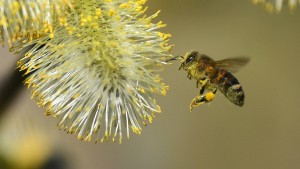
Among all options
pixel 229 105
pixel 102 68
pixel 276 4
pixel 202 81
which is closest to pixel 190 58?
pixel 202 81

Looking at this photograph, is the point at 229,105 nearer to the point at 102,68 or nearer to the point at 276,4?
the point at 102,68

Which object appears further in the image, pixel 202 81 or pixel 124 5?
pixel 202 81

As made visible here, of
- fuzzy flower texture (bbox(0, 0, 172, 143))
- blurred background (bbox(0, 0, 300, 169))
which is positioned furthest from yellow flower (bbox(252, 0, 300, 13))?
blurred background (bbox(0, 0, 300, 169))

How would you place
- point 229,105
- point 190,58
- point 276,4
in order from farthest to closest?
point 229,105
point 190,58
point 276,4

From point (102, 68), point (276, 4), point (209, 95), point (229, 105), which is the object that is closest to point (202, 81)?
point (209, 95)

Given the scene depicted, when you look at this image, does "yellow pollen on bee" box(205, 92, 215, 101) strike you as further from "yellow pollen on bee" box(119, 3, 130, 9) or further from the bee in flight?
"yellow pollen on bee" box(119, 3, 130, 9)

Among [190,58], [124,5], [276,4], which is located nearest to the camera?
[276,4]

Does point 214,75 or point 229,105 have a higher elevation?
point 229,105
